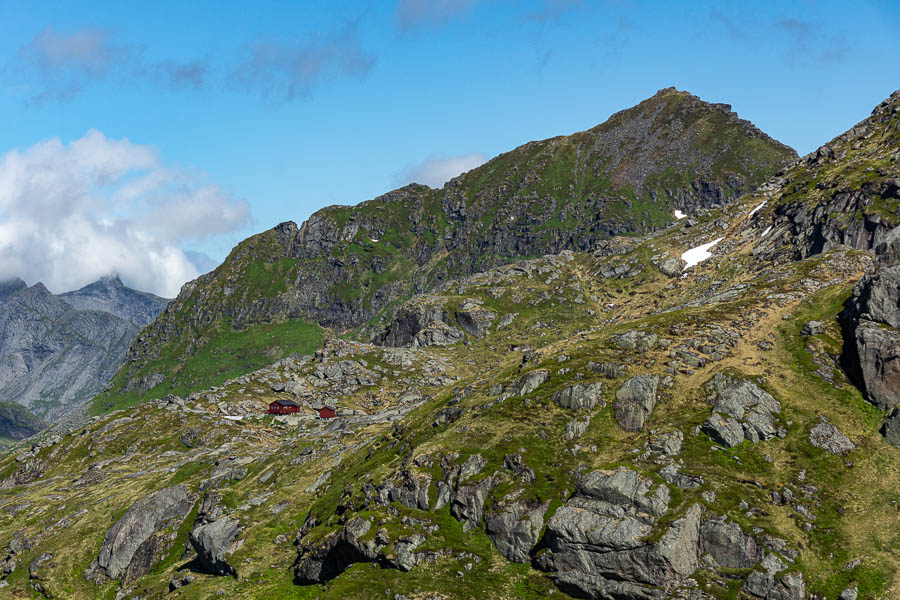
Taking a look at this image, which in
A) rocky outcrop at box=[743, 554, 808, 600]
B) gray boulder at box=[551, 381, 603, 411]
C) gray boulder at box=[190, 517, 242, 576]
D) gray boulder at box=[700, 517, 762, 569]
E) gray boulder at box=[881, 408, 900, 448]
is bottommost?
rocky outcrop at box=[743, 554, 808, 600]

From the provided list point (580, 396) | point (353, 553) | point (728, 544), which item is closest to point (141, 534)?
point (353, 553)

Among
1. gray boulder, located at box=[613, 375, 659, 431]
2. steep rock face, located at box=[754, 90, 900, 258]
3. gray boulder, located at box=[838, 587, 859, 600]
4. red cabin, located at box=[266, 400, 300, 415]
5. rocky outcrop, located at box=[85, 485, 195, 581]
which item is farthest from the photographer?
red cabin, located at box=[266, 400, 300, 415]

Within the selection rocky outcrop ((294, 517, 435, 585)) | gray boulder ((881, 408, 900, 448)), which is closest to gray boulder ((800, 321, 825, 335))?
gray boulder ((881, 408, 900, 448))

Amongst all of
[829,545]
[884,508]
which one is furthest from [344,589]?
[884,508]

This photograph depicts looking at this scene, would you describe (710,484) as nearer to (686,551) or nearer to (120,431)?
(686,551)

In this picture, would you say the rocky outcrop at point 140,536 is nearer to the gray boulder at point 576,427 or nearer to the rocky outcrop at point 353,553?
the rocky outcrop at point 353,553

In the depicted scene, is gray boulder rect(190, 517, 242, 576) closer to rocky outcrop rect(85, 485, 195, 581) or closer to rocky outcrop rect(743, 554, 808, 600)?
rocky outcrop rect(85, 485, 195, 581)

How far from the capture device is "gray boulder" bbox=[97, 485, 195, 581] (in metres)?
105

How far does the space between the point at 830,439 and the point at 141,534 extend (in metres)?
114

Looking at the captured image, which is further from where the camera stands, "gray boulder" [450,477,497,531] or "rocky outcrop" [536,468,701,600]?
"gray boulder" [450,477,497,531]

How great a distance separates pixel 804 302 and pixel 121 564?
130 meters

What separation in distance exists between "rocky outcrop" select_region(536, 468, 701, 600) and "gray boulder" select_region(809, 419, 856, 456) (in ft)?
68.2

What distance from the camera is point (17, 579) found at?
361 ft

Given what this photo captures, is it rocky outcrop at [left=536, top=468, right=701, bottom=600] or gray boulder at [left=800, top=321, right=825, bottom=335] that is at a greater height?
gray boulder at [left=800, top=321, right=825, bottom=335]
